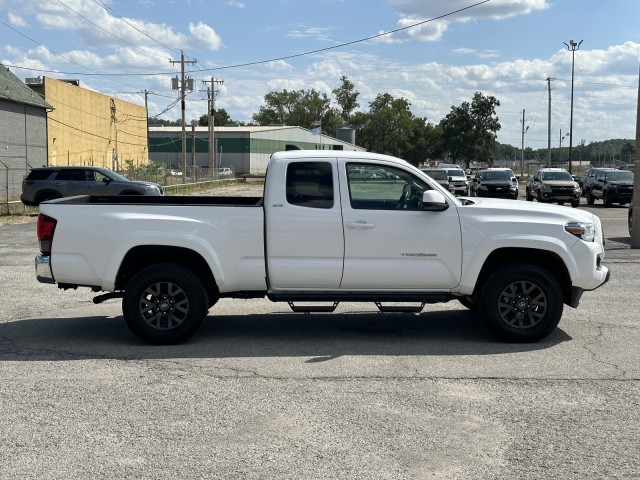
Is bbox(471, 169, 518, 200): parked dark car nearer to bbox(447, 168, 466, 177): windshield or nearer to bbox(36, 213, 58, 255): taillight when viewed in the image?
bbox(447, 168, 466, 177): windshield

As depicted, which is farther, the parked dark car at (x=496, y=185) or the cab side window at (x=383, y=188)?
the parked dark car at (x=496, y=185)

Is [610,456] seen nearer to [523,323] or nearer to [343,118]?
[523,323]

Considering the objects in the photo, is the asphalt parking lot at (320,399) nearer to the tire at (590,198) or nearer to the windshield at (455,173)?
the tire at (590,198)

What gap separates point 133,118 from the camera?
67.9 metres

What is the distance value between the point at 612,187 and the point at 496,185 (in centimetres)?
528

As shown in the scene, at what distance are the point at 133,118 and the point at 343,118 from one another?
9073 centimetres

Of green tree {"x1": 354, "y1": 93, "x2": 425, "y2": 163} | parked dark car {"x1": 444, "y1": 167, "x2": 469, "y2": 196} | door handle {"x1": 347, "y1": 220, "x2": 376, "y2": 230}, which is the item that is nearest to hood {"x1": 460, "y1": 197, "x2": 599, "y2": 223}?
door handle {"x1": 347, "y1": 220, "x2": 376, "y2": 230}

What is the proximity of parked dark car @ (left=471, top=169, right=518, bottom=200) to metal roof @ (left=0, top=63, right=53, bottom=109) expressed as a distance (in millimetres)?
25465

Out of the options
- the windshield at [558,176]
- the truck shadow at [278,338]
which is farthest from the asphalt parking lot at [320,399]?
the windshield at [558,176]

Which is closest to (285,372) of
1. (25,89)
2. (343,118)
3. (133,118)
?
(25,89)

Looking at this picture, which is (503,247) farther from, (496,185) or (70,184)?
(496,185)

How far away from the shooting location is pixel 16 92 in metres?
42.2

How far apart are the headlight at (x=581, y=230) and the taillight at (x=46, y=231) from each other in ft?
17.0

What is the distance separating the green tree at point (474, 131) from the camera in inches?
3903
